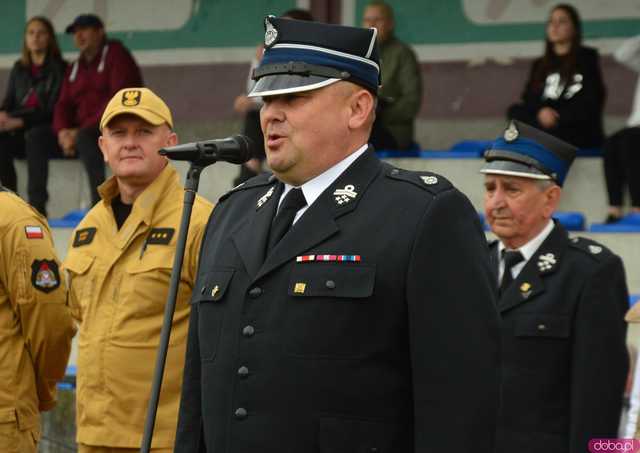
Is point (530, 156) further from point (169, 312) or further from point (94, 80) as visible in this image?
point (94, 80)

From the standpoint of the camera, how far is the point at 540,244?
519cm

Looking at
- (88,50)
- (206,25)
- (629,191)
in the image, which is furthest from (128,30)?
(629,191)

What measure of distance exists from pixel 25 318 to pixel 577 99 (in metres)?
4.80

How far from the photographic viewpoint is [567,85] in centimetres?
875

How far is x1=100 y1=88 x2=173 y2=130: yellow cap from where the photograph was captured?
5066mm

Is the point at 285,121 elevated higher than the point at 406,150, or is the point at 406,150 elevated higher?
the point at 285,121

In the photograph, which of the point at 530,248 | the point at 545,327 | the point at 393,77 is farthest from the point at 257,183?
the point at 393,77

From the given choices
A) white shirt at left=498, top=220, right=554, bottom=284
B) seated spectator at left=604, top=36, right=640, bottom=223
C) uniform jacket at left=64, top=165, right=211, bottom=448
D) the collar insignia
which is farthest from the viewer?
seated spectator at left=604, top=36, right=640, bottom=223

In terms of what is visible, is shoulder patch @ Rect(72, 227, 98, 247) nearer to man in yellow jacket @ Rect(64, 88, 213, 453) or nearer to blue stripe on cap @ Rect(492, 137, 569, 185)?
man in yellow jacket @ Rect(64, 88, 213, 453)

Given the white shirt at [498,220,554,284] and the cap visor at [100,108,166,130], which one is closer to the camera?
the cap visor at [100,108,166,130]

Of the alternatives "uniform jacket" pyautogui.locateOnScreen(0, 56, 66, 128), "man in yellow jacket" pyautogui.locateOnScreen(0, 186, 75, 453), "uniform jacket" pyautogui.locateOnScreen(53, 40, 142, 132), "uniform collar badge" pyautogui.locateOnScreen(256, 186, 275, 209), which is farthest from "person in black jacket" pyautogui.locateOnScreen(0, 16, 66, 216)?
"uniform collar badge" pyautogui.locateOnScreen(256, 186, 275, 209)

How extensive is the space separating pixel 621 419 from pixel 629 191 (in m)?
3.74

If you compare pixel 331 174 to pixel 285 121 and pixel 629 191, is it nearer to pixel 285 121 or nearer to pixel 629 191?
pixel 285 121

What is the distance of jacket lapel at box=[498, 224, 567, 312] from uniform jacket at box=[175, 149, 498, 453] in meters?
1.78
